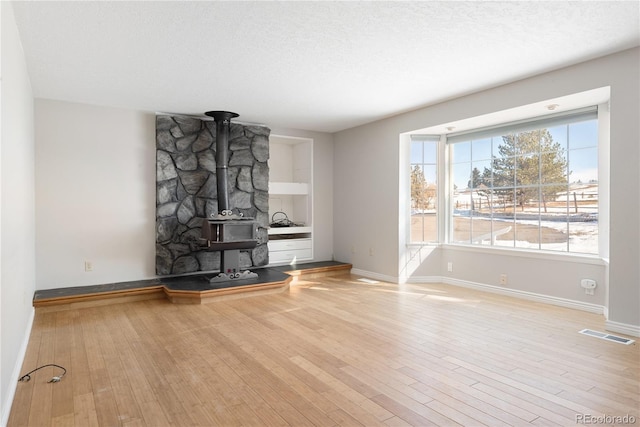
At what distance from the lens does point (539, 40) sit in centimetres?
304

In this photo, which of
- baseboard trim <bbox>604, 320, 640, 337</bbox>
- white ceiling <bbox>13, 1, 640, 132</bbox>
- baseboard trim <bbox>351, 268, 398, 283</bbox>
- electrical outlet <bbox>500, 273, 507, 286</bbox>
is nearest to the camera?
white ceiling <bbox>13, 1, 640, 132</bbox>

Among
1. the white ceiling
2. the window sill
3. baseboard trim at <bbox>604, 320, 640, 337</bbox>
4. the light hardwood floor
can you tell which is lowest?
the light hardwood floor

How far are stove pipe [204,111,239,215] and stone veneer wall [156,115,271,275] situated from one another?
0.34m

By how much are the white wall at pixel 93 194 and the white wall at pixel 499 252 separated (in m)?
3.07

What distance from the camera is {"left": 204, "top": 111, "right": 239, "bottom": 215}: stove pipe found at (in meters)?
5.21

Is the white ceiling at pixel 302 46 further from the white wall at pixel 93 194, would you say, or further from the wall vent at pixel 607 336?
the wall vent at pixel 607 336

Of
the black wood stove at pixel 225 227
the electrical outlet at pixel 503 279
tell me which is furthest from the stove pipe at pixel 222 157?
the electrical outlet at pixel 503 279

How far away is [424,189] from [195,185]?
10.8 ft

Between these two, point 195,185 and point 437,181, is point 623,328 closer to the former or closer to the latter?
point 437,181

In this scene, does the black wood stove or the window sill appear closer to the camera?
the window sill

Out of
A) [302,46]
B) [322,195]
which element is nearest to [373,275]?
[322,195]

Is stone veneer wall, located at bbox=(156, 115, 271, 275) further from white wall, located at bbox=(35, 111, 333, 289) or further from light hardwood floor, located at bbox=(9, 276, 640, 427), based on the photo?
light hardwood floor, located at bbox=(9, 276, 640, 427)

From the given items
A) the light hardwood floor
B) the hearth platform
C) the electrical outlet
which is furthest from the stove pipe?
the electrical outlet

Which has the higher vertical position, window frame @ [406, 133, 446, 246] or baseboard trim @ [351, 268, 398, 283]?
window frame @ [406, 133, 446, 246]
